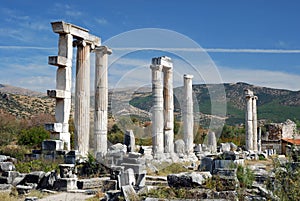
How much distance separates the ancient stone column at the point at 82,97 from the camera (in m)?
22.8

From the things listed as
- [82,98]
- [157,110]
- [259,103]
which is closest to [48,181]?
[82,98]

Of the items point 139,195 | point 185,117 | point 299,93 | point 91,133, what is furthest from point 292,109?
point 139,195

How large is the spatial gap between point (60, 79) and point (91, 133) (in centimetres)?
550

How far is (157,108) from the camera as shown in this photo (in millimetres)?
28344

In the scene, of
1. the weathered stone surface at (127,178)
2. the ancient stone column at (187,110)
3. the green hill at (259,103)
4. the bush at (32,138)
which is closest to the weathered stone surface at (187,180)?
the weathered stone surface at (127,178)

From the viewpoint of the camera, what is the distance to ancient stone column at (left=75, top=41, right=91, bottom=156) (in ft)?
74.6

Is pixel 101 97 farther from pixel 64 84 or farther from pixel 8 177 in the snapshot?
pixel 8 177

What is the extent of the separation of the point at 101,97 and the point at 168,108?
8.26 meters

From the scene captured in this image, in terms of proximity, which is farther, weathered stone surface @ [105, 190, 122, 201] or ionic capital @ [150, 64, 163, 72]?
ionic capital @ [150, 64, 163, 72]

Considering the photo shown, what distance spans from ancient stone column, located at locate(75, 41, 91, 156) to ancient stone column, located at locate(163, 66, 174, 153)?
26.9 feet

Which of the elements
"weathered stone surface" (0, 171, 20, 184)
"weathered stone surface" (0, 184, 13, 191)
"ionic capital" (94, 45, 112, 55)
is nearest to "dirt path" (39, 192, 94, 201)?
"weathered stone surface" (0, 184, 13, 191)

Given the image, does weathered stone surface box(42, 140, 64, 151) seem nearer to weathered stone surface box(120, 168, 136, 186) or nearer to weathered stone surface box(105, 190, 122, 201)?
weathered stone surface box(120, 168, 136, 186)

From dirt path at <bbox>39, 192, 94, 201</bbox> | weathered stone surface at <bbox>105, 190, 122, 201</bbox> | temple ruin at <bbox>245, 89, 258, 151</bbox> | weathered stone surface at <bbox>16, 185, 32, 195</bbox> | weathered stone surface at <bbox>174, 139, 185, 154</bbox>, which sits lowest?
dirt path at <bbox>39, 192, 94, 201</bbox>

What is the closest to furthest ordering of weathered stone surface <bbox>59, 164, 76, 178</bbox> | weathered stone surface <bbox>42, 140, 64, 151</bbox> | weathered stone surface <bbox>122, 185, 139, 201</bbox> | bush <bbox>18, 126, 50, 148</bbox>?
weathered stone surface <bbox>122, 185, 139, 201</bbox> → weathered stone surface <bbox>59, 164, 76, 178</bbox> → weathered stone surface <bbox>42, 140, 64, 151</bbox> → bush <bbox>18, 126, 50, 148</bbox>
